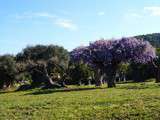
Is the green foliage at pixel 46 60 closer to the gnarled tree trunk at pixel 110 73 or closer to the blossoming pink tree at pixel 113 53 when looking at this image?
the blossoming pink tree at pixel 113 53

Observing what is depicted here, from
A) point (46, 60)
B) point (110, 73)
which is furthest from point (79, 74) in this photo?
point (110, 73)

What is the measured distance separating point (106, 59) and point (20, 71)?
112 ft

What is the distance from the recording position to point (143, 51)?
53.4 metres

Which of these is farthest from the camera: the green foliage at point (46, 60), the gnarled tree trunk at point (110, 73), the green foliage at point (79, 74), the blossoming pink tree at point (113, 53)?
the green foliage at point (79, 74)

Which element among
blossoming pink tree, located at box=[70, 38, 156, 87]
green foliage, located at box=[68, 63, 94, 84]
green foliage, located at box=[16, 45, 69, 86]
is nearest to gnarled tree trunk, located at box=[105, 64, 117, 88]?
blossoming pink tree, located at box=[70, 38, 156, 87]

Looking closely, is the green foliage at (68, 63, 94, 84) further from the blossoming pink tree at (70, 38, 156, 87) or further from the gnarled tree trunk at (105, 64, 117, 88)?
the blossoming pink tree at (70, 38, 156, 87)

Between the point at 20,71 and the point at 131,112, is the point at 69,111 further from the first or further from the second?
the point at 20,71

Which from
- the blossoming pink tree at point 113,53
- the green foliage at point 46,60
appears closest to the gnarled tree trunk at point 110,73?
the blossoming pink tree at point 113,53

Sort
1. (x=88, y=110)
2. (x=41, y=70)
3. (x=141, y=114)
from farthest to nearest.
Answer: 1. (x=41, y=70)
2. (x=88, y=110)
3. (x=141, y=114)

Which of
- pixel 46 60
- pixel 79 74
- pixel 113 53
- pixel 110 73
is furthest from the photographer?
pixel 79 74

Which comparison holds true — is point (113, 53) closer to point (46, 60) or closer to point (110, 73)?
point (110, 73)

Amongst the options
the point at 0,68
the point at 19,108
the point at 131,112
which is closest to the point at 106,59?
the point at 19,108

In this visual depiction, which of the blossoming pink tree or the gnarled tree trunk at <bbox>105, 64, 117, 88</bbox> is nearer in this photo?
the blossoming pink tree

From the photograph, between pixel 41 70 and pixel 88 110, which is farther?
pixel 41 70
